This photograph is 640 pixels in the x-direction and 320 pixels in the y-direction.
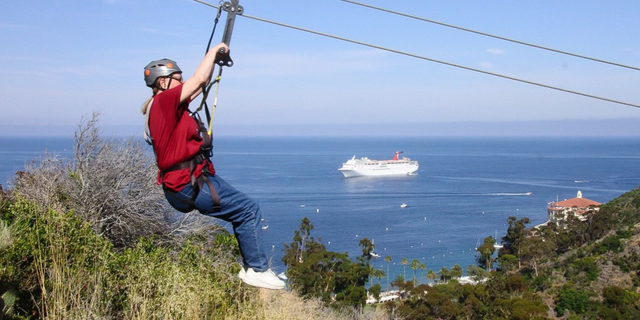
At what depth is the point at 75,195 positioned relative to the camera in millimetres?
9547

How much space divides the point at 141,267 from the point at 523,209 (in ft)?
147

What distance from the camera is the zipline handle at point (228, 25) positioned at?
7.41 feet

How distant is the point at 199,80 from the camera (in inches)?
83.0

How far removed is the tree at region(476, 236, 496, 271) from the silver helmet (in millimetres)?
28060

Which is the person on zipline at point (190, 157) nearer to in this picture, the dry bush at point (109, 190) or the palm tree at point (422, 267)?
the dry bush at point (109, 190)

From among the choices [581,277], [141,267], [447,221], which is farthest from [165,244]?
[447,221]

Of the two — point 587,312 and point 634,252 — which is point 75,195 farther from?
point 634,252

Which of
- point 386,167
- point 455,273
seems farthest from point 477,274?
point 386,167

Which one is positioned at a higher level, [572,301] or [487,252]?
[572,301]

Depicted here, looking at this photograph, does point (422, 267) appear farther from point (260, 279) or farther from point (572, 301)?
point (260, 279)

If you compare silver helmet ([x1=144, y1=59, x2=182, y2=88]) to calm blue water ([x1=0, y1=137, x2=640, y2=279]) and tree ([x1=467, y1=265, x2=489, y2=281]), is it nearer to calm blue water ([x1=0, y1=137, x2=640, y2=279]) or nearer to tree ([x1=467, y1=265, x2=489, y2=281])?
calm blue water ([x1=0, y1=137, x2=640, y2=279])

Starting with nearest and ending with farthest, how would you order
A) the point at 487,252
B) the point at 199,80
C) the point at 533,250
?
the point at 199,80 < the point at 533,250 < the point at 487,252

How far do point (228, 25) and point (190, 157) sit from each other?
646 millimetres

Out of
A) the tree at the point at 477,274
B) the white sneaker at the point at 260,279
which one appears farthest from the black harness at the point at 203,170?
the tree at the point at 477,274
